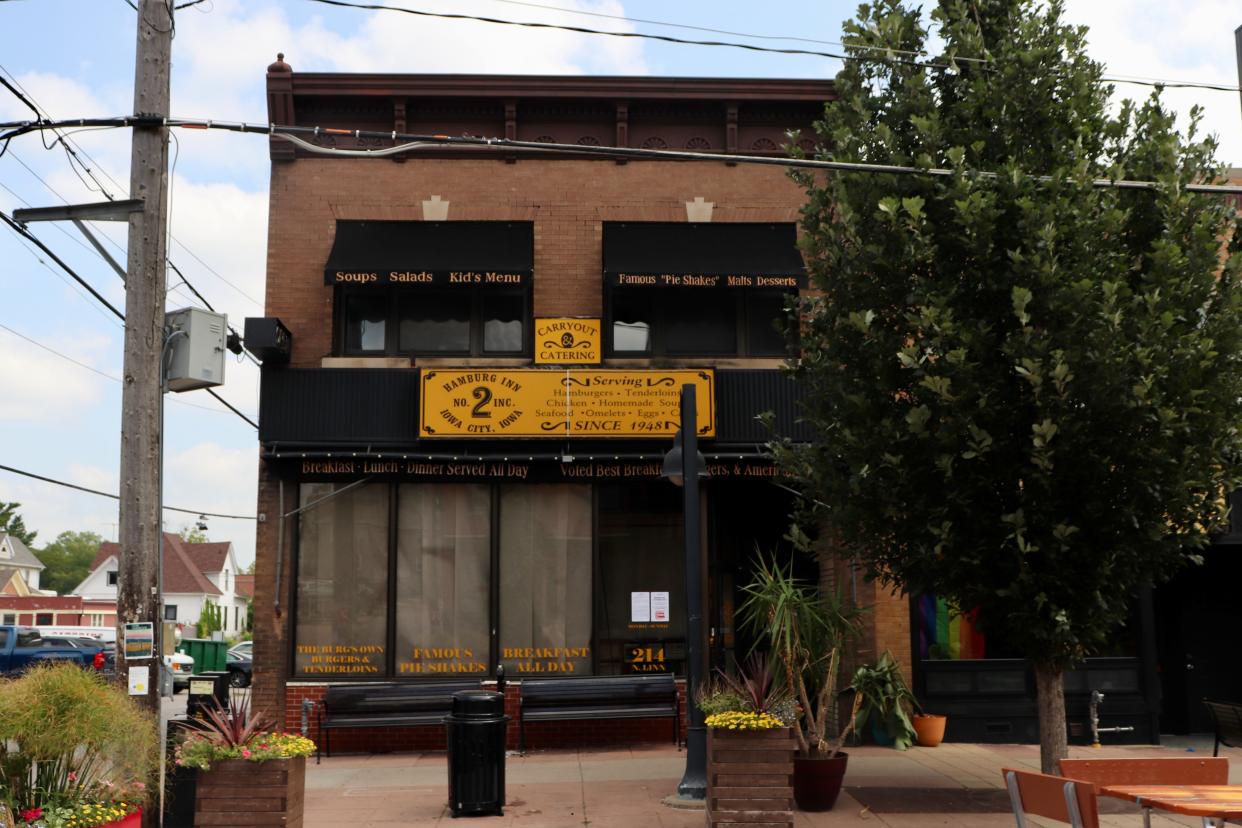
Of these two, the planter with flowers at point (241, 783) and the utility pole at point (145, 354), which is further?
the utility pole at point (145, 354)

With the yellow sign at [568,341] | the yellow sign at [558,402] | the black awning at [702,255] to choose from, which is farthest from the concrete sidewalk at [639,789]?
the black awning at [702,255]

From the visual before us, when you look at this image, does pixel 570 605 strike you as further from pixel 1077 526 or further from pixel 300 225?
pixel 1077 526

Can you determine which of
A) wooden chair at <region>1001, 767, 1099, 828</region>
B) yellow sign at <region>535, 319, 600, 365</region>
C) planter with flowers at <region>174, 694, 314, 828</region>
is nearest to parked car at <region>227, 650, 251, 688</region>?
yellow sign at <region>535, 319, 600, 365</region>

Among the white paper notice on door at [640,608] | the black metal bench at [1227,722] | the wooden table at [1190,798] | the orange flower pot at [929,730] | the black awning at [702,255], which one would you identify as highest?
the black awning at [702,255]

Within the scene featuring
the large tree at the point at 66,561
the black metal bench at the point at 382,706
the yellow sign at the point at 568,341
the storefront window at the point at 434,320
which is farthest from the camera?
the large tree at the point at 66,561

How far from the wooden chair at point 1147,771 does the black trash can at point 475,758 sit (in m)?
5.02

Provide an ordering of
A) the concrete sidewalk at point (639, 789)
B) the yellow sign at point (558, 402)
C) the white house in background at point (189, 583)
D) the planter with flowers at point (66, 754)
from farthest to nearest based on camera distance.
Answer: the white house in background at point (189, 583) < the yellow sign at point (558, 402) < the concrete sidewalk at point (639, 789) < the planter with flowers at point (66, 754)

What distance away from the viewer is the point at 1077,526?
32.5 ft

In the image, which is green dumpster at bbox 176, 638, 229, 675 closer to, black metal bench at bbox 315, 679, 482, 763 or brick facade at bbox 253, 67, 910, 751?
brick facade at bbox 253, 67, 910, 751

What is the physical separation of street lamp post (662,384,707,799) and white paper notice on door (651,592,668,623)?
4622mm

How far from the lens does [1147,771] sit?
316 inches

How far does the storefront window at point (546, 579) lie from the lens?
1598 cm

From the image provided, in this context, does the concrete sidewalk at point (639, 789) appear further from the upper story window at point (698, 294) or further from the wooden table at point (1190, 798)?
the upper story window at point (698, 294)

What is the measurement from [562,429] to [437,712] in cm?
407
